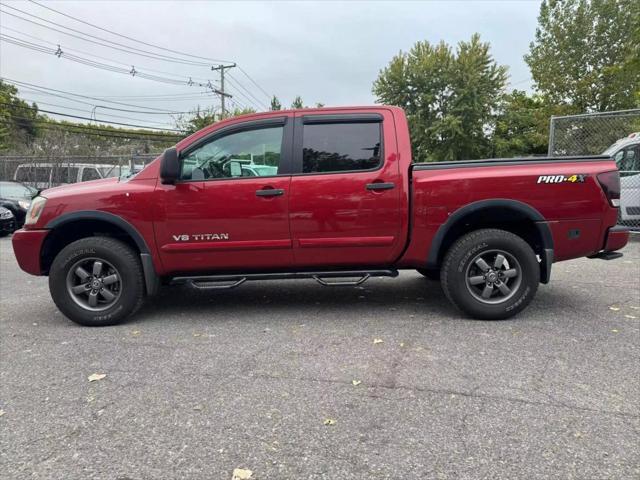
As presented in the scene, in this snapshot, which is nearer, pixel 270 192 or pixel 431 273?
pixel 270 192

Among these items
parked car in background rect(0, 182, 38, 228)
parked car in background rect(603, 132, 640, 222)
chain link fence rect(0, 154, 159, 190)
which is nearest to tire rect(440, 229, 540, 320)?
parked car in background rect(603, 132, 640, 222)

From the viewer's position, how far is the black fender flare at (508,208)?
440cm

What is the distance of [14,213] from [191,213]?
36.1 ft

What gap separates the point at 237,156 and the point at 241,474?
2994 millimetres

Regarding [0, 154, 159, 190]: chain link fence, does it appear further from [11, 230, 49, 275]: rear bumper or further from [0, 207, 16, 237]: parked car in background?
[11, 230, 49, 275]: rear bumper

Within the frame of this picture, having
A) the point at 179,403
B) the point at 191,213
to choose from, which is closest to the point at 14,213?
the point at 191,213

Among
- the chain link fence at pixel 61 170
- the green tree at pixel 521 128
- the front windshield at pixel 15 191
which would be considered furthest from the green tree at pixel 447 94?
the front windshield at pixel 15 191

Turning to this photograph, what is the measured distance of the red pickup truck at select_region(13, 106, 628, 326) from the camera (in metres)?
4.45

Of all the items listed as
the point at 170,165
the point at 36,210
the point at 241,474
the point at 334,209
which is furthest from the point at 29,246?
the point at 241,474

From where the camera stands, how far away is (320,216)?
4.48m

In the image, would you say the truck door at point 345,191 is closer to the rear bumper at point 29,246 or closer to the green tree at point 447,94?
the rear bumper at point 29,246

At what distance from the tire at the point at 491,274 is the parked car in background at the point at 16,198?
12023mm

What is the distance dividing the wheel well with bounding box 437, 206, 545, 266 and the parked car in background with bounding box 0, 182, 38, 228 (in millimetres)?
11878

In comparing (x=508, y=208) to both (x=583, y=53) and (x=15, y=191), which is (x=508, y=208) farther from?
(x=583, y=53)
